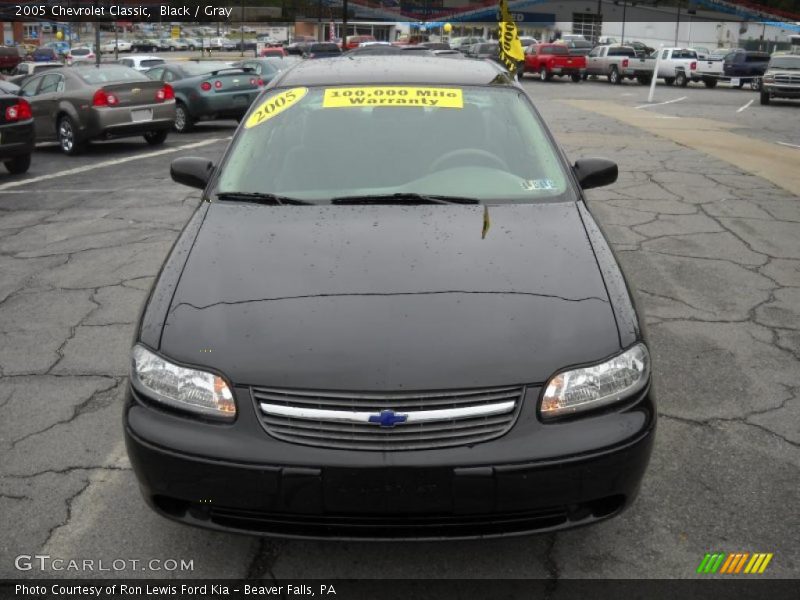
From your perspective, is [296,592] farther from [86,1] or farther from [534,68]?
[86,1]

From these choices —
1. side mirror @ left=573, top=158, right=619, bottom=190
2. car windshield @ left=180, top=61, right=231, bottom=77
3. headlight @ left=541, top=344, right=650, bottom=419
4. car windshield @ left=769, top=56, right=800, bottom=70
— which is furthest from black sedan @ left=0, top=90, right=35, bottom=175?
car windshield @ left=769, top=56, right=800, bottom=70

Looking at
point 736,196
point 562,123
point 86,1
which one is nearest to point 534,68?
point 562,123

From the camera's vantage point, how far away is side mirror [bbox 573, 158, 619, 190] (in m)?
4.11

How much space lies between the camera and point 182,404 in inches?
101

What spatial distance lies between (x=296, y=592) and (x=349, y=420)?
2.21 ft

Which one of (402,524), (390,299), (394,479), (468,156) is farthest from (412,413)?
(468,156)

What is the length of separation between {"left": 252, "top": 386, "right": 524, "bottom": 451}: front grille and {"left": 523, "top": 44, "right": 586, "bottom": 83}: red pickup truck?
36.2 m

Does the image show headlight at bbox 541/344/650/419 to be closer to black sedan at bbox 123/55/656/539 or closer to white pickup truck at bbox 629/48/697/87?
black sedan at bbox 123/55/656/539

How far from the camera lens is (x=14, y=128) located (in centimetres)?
1102

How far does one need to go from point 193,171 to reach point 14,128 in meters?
8.17

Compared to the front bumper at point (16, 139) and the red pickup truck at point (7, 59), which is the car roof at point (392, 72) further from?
A: the red pickup truck at point (7, 59)

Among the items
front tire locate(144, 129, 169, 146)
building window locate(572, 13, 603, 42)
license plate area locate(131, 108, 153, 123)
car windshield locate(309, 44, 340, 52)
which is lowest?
front tire locate(144, 129, 169, 146)

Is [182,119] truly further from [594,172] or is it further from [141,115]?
[594,172]

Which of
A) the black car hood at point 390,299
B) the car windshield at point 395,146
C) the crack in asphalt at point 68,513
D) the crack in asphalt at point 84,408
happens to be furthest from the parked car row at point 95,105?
the black car hood at point 390,299
